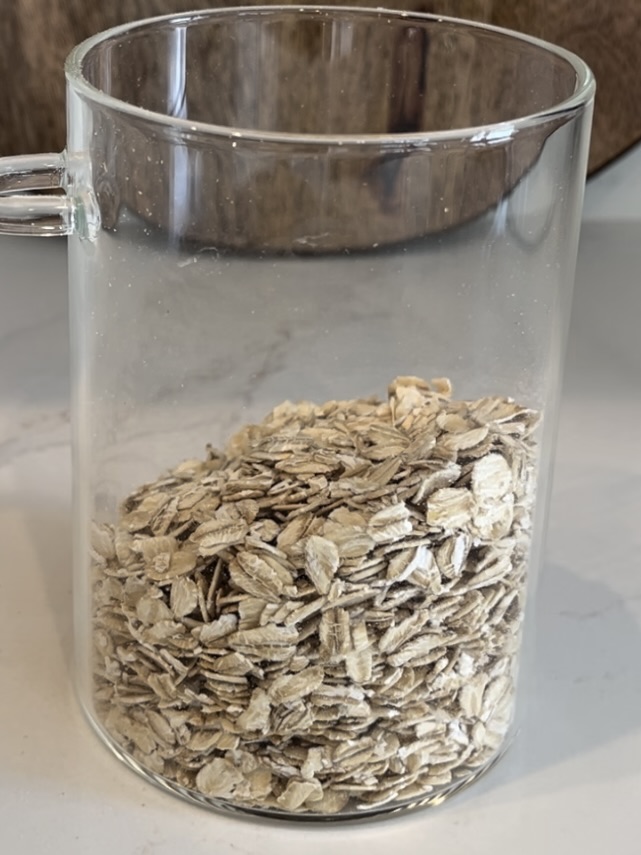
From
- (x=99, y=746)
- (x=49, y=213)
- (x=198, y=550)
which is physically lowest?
(x=99, y=746)

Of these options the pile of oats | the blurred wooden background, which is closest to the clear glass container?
the pile of oats

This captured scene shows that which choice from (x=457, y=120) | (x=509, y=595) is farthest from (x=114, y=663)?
(x=457, y=120)

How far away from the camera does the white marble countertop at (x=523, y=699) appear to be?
492mm

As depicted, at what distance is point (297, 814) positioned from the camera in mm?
491

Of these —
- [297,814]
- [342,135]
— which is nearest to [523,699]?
[297,814]

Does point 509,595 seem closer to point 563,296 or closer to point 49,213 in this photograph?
point 563,296

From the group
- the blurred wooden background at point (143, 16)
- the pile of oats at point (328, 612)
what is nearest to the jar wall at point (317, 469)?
the pile of oats at point (328, 612)

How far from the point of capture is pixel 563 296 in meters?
0.50

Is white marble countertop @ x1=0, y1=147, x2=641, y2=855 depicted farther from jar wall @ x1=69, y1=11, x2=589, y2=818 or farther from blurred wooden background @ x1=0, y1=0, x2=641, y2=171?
blurred wooden background @ x1=0, y1=0, x2=641, y2=171

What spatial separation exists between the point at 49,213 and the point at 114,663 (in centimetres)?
18

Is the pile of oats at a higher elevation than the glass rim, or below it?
below

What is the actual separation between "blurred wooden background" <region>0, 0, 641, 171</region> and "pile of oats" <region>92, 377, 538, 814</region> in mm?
445

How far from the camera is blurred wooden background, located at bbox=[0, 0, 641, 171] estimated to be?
85 centimetres

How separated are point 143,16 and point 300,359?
393 mm
